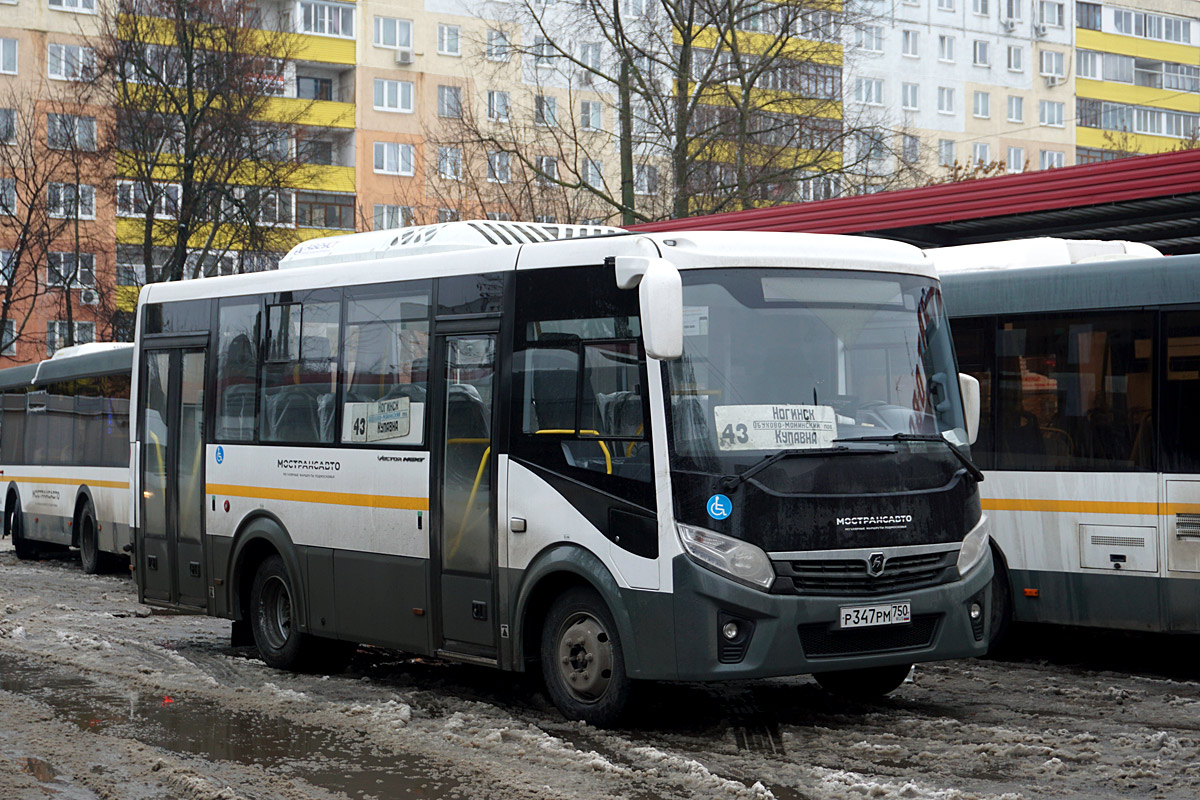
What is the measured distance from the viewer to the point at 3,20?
59.8m

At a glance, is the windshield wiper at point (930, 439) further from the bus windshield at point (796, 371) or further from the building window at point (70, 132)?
the building window at point (70, 132)

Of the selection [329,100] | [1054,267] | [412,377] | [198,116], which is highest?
[329,100]

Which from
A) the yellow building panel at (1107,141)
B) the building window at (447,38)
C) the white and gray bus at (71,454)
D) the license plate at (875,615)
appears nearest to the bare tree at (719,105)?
the white and gray bus at (71,454)

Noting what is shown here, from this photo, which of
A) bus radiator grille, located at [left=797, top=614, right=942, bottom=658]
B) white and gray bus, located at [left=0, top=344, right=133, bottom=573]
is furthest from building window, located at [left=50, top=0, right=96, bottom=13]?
bus radiator grille, located at [left=797, top=614, right=942, bottom=658]

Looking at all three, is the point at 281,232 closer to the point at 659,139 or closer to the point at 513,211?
the point at 513,211

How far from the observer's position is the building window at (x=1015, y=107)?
3150 inches

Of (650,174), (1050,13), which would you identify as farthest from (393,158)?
(1050,13)

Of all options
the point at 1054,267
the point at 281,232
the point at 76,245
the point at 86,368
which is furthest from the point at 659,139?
the point at 1054,267

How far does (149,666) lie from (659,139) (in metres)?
24.7

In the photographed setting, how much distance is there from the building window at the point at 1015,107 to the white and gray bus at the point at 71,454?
2460 inches

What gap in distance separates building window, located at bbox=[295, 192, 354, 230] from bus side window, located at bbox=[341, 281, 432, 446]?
51.0m

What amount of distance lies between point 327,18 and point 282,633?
56.1 metres

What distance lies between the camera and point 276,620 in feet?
39.5

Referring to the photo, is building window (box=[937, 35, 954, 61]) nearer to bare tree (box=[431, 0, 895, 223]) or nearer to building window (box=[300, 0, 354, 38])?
building window (box=[300, 0, 354, 38])
